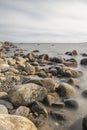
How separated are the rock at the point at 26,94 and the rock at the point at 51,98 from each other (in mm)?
190

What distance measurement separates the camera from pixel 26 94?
10016 millimetres

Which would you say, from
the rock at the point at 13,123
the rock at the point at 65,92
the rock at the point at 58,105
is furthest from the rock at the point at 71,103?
the rock at the point at 13,123

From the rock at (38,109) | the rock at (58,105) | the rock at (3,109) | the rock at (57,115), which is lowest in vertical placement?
the rock at (57,115)

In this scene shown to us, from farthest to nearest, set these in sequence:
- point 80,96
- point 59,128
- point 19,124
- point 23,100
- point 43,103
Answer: point 80,96 → point 43,103 → point 23,100 → point 59,128 → point 19,124

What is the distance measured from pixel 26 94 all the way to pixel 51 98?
53.3 inches

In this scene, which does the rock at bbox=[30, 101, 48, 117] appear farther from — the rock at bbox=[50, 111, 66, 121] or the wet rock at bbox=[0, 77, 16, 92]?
the wet rock at bbox=[0, 77, 16, 92]

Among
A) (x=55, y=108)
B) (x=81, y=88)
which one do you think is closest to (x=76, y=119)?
(x=55, y=108)

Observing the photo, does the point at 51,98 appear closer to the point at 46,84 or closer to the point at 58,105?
the point at 58,105

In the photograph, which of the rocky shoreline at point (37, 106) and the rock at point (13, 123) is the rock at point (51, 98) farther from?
the rock at point (13, 123)

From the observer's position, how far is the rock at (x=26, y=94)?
32.3 ft

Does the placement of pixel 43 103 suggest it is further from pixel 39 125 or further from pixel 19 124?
pixel 19 124

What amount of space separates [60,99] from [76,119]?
2.15m

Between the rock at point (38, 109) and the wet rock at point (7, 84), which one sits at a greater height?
the wet rock at point (7, 84)

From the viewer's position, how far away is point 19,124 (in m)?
7.04
